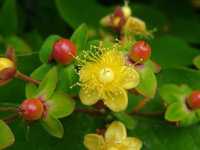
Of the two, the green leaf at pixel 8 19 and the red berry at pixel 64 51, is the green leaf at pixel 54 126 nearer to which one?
the red berry at pixel 64 51

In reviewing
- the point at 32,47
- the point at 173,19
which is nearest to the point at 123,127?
the point at 32,47

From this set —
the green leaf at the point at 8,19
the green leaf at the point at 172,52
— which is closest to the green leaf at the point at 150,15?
the green leaf at the point at 172,52

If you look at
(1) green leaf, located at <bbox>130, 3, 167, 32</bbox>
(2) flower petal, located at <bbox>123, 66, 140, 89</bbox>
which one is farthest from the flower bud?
(1) green leaf, located at <bbox>130, 3, 167, 32</bbox>

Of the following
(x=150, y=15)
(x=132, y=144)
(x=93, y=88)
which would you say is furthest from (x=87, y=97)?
(x=150, y=15)

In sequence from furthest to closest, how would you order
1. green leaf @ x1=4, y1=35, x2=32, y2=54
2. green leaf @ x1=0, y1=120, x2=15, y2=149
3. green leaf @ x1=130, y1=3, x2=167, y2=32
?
green leaf @ x1=130, y1=3, x2=167, y2=32 → green leaf @ x1=4, y1=35, x2=32, y2=54 → green leaf @ x1=0, y1=120, x2=15, y2=149

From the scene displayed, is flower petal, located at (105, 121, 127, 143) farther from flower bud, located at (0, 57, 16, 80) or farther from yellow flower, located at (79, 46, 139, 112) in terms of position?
flower bud, located at (0, 57, 16, 80)
